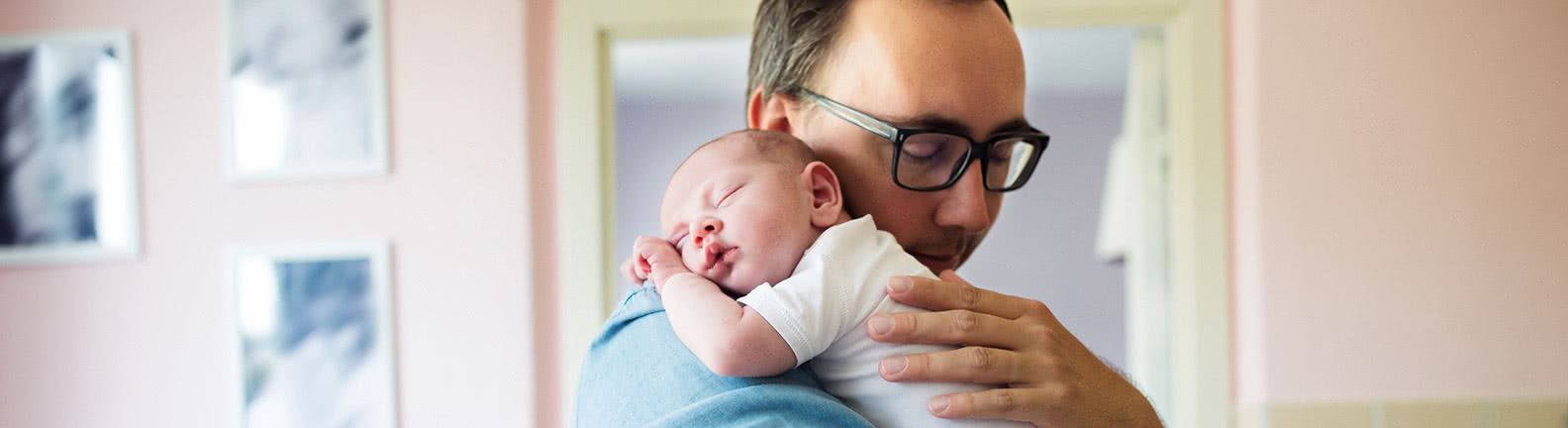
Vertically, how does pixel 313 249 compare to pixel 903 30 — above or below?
below

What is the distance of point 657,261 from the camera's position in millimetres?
742

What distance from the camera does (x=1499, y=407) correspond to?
98.0 inches

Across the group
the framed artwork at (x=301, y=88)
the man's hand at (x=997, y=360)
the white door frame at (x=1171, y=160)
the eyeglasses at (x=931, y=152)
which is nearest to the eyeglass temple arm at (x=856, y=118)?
the eyeglasses at (x=931, y=152)

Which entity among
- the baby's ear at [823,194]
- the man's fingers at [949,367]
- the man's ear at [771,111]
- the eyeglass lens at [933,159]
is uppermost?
the man's ear at [771,111]

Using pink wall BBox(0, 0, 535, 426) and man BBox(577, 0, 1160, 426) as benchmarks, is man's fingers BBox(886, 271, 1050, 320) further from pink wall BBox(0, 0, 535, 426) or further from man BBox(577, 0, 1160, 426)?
pink wall BBox(0, 0, 535, 426)

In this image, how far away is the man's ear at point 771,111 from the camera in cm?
91

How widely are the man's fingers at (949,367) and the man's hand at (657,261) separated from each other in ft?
0.53

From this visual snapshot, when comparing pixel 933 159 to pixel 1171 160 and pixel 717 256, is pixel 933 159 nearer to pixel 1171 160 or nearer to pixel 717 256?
pixel 717 256

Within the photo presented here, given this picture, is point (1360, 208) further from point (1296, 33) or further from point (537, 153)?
point (537, 153)

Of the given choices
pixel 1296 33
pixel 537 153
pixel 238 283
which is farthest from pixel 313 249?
pixel 1296 33

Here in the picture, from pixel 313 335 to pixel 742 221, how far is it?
2.16m

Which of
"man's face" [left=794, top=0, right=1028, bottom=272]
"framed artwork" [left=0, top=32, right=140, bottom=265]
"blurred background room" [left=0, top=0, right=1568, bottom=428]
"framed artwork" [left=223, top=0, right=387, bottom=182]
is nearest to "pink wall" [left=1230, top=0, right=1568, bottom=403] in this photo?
"blurred background room" [left=0, top=0, right=1568, bottom=428]

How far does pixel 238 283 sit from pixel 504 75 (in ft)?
2.72

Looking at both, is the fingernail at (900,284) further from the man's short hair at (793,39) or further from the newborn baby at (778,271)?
the man's short hair at (793,39)
